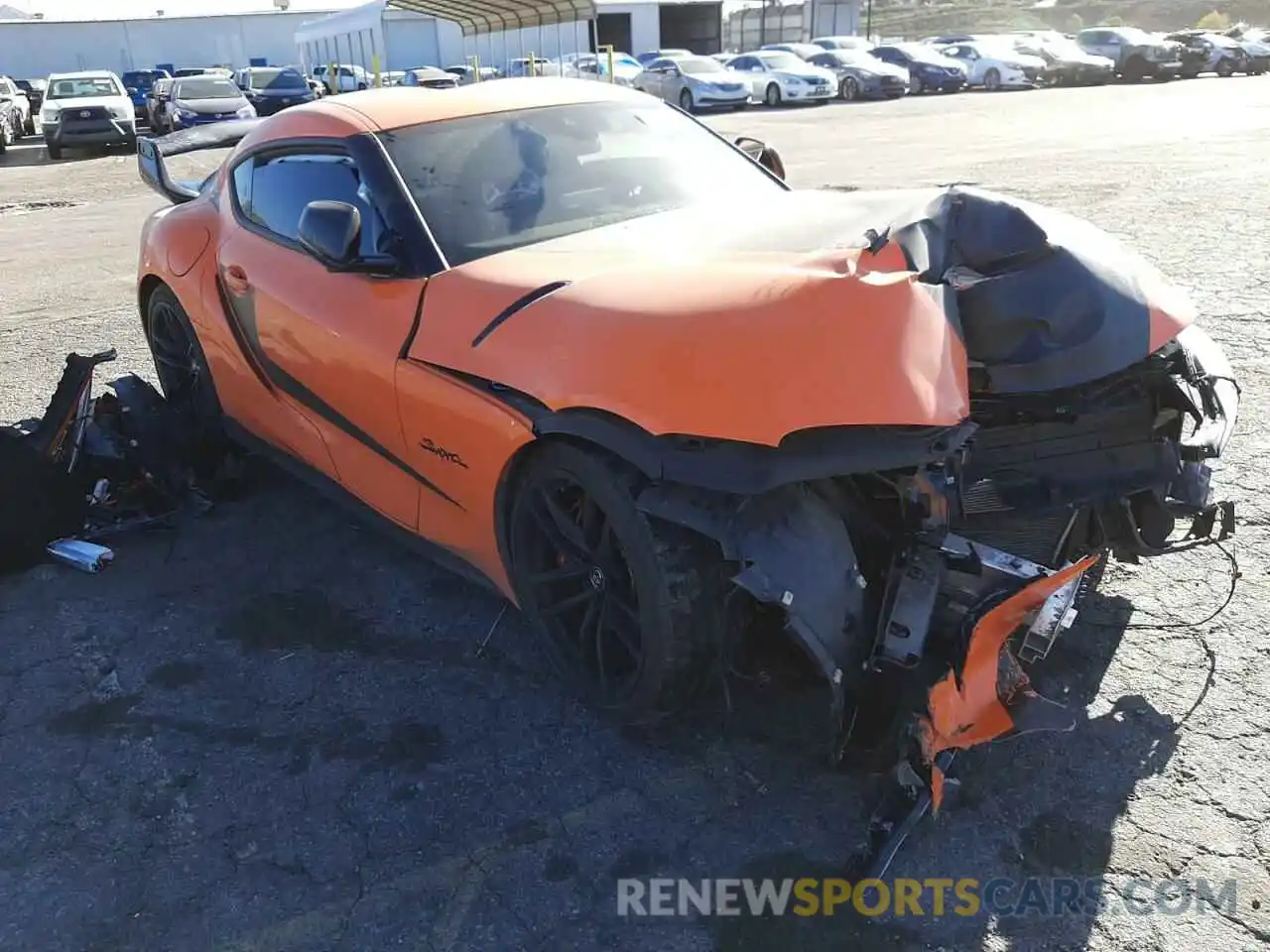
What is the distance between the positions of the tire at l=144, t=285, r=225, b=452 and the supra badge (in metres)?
1.76

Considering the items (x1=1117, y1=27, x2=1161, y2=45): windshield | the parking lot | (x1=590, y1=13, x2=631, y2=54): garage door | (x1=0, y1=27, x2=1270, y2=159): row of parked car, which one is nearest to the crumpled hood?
the parking lot

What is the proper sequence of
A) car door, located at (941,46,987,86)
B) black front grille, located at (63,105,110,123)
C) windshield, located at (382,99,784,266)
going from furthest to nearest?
car door, located at (941,46,987,86) < black front grille, located at (63,105,110,123) < windshield, located at (382,99,784,266)

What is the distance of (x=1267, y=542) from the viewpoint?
11.8ft

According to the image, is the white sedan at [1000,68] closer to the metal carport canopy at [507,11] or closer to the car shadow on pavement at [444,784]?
the metal carport canopy at [507,11]

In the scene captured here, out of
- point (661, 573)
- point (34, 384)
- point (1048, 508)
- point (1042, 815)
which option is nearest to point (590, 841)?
point (661, 573)

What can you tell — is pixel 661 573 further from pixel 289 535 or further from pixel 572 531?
pixel 289 535

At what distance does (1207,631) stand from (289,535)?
3325 millimetres

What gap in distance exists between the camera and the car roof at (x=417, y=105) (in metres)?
3.63

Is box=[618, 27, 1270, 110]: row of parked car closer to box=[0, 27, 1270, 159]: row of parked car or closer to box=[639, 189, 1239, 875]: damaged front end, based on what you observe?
box=[0, 27, 1270, 159]: row of parked car

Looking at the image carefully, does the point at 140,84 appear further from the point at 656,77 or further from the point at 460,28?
the point at 460,28

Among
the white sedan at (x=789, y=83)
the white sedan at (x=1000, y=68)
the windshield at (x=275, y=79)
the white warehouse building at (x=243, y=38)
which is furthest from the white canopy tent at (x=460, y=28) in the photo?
the white sedan at (x=1000, y=68)

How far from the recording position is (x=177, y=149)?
5.84 meters

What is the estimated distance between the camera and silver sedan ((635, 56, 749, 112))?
25391 mm

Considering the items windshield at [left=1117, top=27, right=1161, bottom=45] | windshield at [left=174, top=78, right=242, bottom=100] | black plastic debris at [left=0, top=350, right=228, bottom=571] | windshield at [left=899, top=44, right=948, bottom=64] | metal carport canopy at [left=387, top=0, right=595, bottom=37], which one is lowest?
black plastic debris at [left=0, top=350, right=228, bottom=571]
